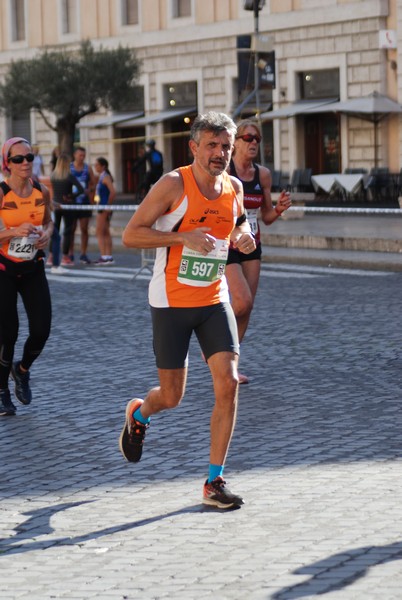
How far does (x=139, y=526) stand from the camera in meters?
6.11

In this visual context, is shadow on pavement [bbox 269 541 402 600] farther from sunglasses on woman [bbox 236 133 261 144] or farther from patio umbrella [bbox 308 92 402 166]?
patio umbrella [bbox 308 92 402 166]

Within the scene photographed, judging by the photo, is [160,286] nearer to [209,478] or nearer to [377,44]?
[209,478]

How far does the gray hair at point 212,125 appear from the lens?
6543 millimetres

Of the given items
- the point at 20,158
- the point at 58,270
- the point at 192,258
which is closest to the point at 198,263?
the point at 192,258

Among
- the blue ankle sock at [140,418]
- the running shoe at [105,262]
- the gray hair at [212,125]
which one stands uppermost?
the gray hair at [212,125]

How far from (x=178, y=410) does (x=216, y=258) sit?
256cm

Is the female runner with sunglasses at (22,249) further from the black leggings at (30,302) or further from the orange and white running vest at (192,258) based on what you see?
the orange and white running vest at (192,258)

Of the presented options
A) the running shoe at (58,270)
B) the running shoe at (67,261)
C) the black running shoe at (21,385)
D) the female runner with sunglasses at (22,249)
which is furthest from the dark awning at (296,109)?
the female runner with sunglasses at (22,249)

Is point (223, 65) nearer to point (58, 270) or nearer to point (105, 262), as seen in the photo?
point (105, 262)

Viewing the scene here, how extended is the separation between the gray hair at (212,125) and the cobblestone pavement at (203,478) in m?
1.62

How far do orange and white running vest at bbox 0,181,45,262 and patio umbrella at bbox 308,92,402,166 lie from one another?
93.1ft

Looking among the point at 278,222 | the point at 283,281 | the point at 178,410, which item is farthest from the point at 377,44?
the point at 178,410

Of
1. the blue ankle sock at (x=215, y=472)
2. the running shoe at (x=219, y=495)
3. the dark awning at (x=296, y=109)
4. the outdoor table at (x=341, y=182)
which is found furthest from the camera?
the dark awning at (x=296, y=109)

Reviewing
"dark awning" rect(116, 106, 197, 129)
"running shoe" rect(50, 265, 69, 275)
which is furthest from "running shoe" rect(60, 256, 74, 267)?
"dark awning" rect(116, 106, 197, 129)
